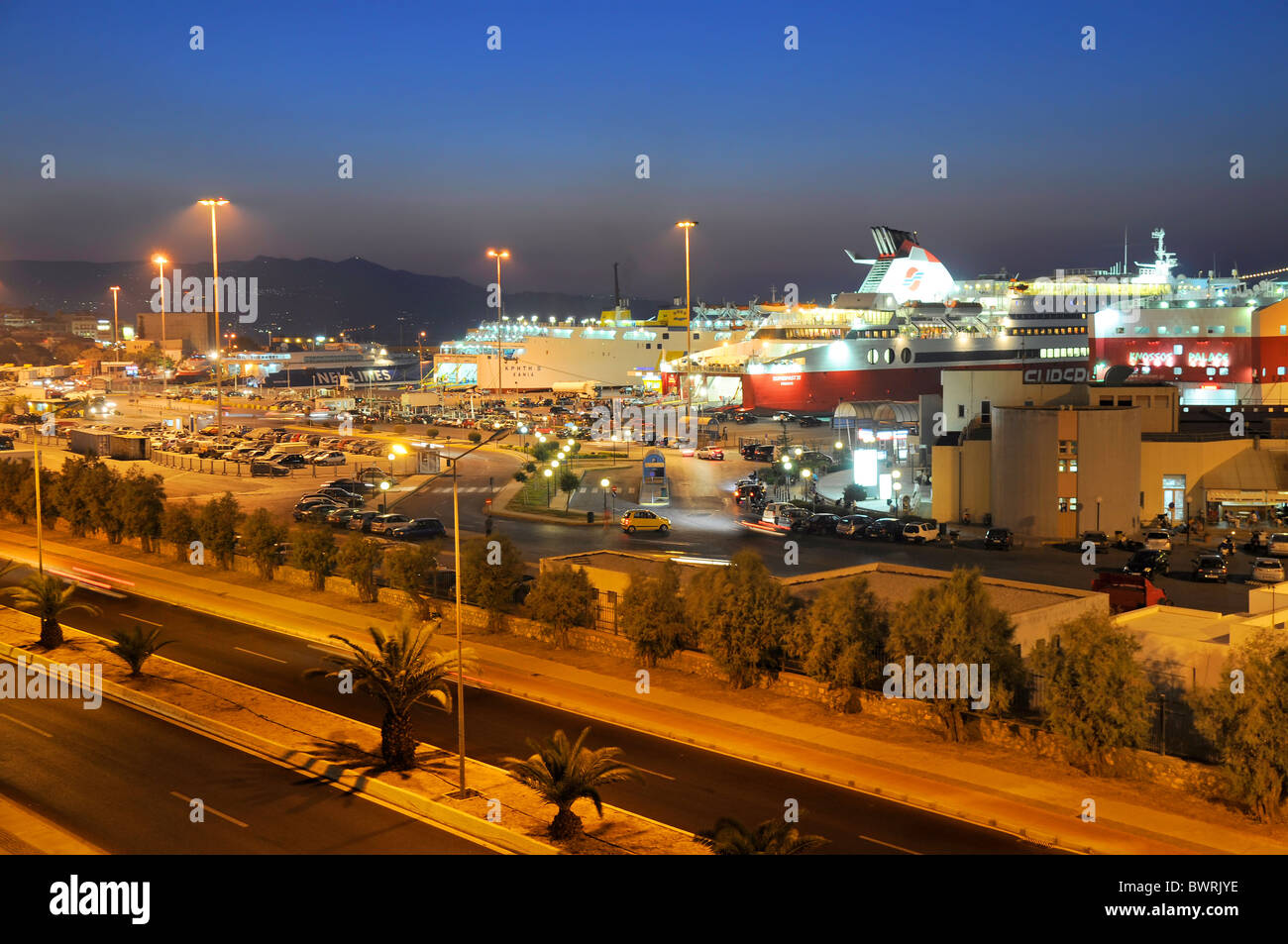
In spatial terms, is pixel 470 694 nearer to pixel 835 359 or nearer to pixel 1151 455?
pixel 1151 455

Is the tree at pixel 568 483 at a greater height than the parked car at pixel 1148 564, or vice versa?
the tree at pixel 568 483

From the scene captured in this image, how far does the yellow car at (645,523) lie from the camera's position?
34594 millimetres

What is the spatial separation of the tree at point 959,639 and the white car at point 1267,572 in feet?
40.3

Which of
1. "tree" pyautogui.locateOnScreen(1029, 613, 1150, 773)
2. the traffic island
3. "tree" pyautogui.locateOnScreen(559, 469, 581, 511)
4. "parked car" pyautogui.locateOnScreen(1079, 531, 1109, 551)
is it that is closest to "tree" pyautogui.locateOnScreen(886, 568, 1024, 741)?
"tree" pyautogui.locateOnScreen(1029, 613, 1150, 773)

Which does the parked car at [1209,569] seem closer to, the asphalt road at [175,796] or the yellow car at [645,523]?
the yellow car at [645,523]

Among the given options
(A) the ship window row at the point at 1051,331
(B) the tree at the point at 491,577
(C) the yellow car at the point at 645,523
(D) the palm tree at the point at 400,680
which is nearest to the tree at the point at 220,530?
(B) the tree at the point at 491,577

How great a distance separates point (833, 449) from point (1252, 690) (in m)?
39.6

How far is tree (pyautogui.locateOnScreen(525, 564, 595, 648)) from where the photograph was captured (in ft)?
73.2

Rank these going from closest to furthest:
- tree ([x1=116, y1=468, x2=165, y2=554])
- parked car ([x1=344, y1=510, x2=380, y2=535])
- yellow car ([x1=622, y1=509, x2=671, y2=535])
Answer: yellow car ([x1=622, y1=509, x2=671, y2=535]) → tree ([x1=116, y1=468, x2=165, y2=554]) → parked car ([x1=344, y1=510, x2=380, y2=535])

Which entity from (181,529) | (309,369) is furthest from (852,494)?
(309,369)

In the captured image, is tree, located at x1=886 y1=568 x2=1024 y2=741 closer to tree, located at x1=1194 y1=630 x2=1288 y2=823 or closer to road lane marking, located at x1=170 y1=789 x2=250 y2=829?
tree, located at x1=1194 y1=630 x2=1288 y2=823

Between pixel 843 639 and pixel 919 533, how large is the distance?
1556cm

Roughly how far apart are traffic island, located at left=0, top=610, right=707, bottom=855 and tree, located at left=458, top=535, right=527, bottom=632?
14.7 ft

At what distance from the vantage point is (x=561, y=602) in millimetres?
22281
